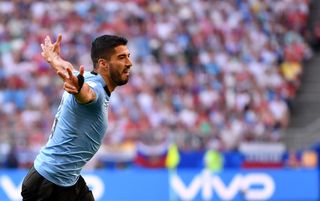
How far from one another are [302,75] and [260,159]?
6030mm

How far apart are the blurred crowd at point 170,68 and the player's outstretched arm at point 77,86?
44.2ft

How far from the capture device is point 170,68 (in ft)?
80.8

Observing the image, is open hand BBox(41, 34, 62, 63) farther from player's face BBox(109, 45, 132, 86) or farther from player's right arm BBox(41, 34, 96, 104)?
player's face BBox(109, 45, 132, 86)

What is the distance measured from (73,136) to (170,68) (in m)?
17.1

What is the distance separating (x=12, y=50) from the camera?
2362 cm

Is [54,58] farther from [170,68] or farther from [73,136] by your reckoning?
[170,68]

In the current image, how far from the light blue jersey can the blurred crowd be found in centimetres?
1281

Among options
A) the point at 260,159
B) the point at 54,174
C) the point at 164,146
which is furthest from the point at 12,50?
the point at 54,174

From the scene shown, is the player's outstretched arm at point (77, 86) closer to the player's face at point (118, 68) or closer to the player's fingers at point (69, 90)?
the player's fingers at point (69, 90)

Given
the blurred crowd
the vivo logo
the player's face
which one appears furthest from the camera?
the blurred crowd

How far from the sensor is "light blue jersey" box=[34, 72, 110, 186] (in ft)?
24.8

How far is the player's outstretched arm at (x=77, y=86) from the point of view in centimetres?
706

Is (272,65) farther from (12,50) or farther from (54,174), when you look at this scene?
(54,174)

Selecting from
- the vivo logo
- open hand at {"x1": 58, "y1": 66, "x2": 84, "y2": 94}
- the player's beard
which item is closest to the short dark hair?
the player's beard
